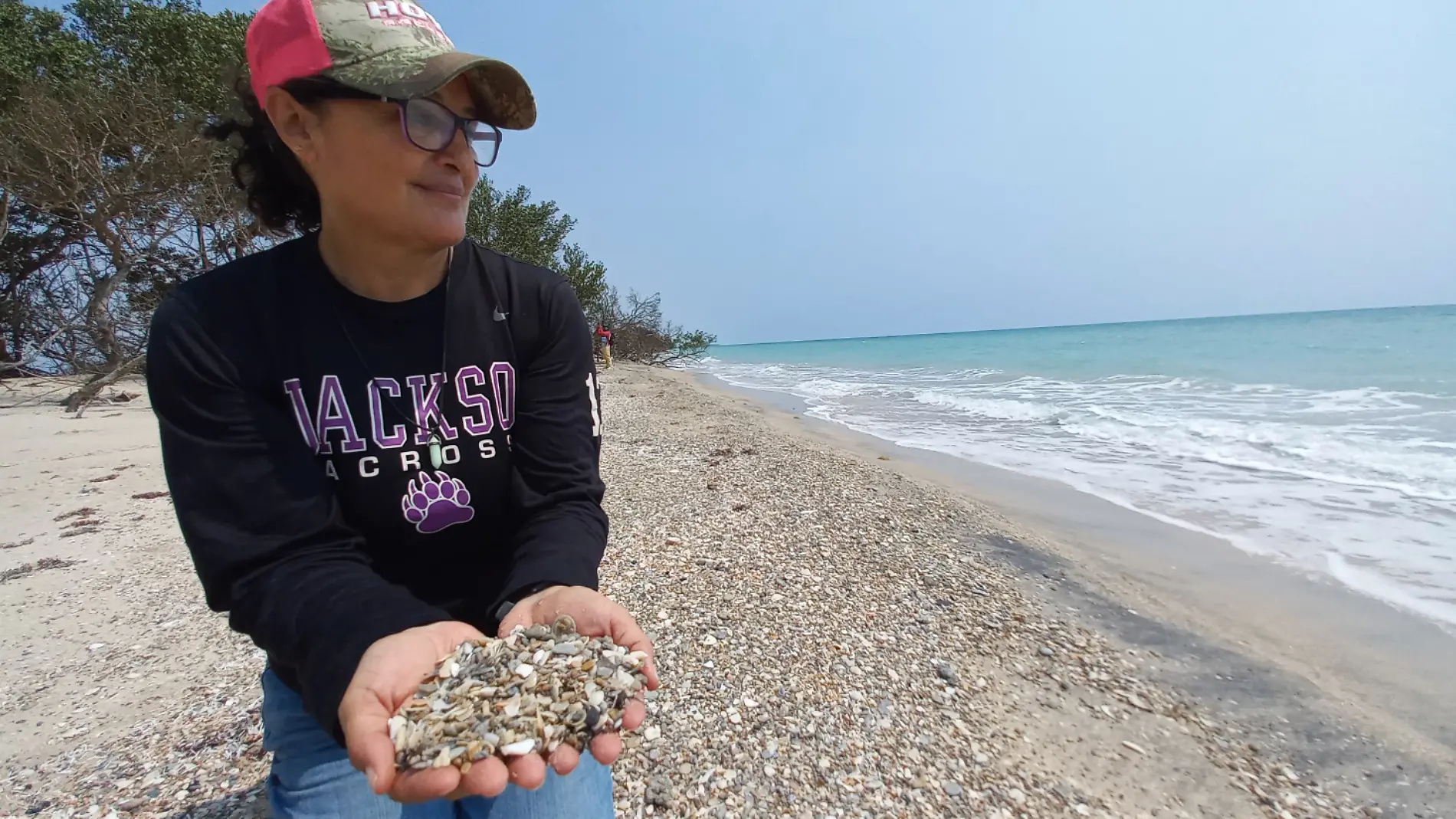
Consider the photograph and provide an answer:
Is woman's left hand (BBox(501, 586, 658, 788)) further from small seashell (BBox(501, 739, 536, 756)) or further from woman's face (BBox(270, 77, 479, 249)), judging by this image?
woman's face (BBox(270, 77, 479, 249))

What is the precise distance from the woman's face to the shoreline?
381 cm

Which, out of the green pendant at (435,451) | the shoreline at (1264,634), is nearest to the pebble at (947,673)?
the shoreline at (1264,634)

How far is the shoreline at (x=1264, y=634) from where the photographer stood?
300 centimetres

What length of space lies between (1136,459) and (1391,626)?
4523 mm

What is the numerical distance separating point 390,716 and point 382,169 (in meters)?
1.07

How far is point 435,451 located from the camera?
157cm

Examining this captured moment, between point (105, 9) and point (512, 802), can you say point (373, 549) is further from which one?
point (105, 9)

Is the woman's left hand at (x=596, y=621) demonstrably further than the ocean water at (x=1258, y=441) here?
No

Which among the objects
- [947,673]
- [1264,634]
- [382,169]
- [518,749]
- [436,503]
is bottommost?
[1264,634]

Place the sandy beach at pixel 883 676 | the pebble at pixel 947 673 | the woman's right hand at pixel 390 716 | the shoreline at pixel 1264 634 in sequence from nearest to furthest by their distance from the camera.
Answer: the woman's right hand at pixel 390 716 < the sandy beach at pixel 883 676 < the shoreline at pixel 1264 634 < the pebble at pixel 947 673

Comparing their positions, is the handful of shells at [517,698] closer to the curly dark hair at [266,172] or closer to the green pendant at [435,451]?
the green pendant at [435,451]

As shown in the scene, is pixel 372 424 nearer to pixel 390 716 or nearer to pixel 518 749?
pixel 390 716

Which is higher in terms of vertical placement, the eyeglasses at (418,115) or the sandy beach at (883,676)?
the eyeglasses at (418,115)

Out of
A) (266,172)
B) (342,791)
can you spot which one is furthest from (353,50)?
(342,791)
